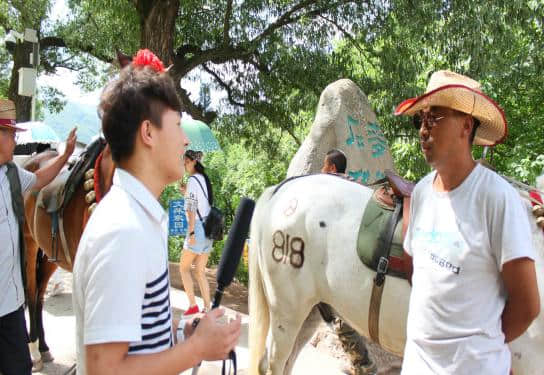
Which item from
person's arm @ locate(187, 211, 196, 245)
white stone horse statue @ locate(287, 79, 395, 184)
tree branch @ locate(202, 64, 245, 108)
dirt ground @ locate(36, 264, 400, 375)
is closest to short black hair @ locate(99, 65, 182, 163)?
dirt ground @ locate(36, 264, 400, 375)

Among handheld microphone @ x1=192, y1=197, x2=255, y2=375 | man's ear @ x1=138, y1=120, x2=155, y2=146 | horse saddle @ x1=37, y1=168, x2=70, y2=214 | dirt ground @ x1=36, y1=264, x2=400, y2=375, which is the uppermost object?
man's ear @ x1=138, y1=120, x2=155, y2=146

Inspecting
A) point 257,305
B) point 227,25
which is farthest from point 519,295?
point 227,25

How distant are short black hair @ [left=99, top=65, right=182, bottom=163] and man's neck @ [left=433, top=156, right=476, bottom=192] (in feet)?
3.44

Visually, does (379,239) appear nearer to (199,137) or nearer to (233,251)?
(233,251)

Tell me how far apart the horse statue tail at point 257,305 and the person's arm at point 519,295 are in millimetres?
2056

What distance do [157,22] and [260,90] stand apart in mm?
2022

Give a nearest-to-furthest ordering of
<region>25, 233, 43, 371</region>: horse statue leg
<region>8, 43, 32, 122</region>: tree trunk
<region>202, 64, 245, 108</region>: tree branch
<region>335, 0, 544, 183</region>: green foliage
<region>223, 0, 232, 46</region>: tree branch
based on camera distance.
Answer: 1. <region>25, 233, 43, 371</region>: horse statue leg
2. <region>335, 0, 544, 183</region>: green foliage
3. <region>223, 0, 232, 46</region>: tree branch
4. <region>202, 64, 245, 108</region>: tree branch
5. <region>8, 43, 32, 122</region>: tree trunk

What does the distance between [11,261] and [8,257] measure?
28 mm

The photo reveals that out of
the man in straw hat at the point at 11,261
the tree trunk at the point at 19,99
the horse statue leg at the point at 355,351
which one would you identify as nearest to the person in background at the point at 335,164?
the horse statue leg at the point at 355,351

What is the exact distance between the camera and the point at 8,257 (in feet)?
8.78

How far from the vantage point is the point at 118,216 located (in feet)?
3.50

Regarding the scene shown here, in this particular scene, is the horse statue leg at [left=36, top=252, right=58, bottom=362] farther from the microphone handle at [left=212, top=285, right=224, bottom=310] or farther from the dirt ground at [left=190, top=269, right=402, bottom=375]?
the microphone handle at [left=212, top=285, right=224, bottom=310]

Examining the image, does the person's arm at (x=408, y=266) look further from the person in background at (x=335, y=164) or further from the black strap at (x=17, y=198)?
the black strap at (x=17, y=198)

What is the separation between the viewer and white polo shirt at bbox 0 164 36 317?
263cm
